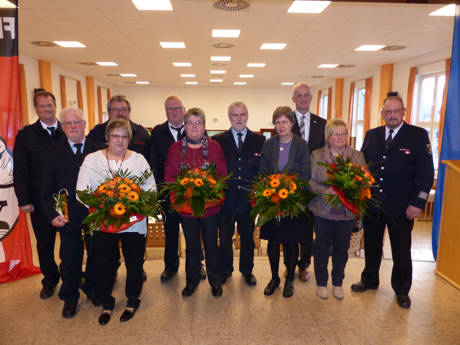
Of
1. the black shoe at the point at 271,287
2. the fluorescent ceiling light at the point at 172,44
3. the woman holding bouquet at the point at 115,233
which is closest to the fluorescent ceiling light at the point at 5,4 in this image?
the woman holding bouquet at the point at 115,233

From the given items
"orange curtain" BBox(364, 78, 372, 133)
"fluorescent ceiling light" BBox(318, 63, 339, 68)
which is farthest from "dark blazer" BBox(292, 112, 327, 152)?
"orange curtain" BBox(364, 78, 372, 133)

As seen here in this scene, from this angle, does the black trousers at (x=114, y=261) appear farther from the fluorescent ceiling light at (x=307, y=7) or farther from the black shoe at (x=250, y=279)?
the fluorescent ceiling light at (x=307, y=7)

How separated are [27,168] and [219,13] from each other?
3.75m

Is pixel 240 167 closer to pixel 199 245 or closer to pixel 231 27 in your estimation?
pixel 199 245

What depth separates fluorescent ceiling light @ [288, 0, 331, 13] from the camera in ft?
15.1

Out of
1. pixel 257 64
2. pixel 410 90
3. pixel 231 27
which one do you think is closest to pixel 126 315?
pixel 231 27

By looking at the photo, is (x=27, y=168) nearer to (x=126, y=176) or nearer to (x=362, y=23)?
(x=126, y=176)

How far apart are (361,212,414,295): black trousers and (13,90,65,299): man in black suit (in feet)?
9.02

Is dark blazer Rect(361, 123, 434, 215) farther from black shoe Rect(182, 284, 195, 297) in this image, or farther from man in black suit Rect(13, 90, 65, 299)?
man in black suit Rect(13, 90, 65, 299)

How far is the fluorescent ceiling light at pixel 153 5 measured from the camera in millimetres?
4602

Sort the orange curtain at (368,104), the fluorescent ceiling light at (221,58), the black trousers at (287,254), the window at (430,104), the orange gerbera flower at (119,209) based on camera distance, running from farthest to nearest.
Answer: the orange curtain at (368,104) < the fluorescent ceiling light at (221,58) < the window at (430,104) < the black trousers at (287,254) < the orange gerbera flower at (119,209)

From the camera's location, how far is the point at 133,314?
2512 millimetres

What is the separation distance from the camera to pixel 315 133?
318cm

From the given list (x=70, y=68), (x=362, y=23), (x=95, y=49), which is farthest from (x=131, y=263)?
(x=70, y=68)
